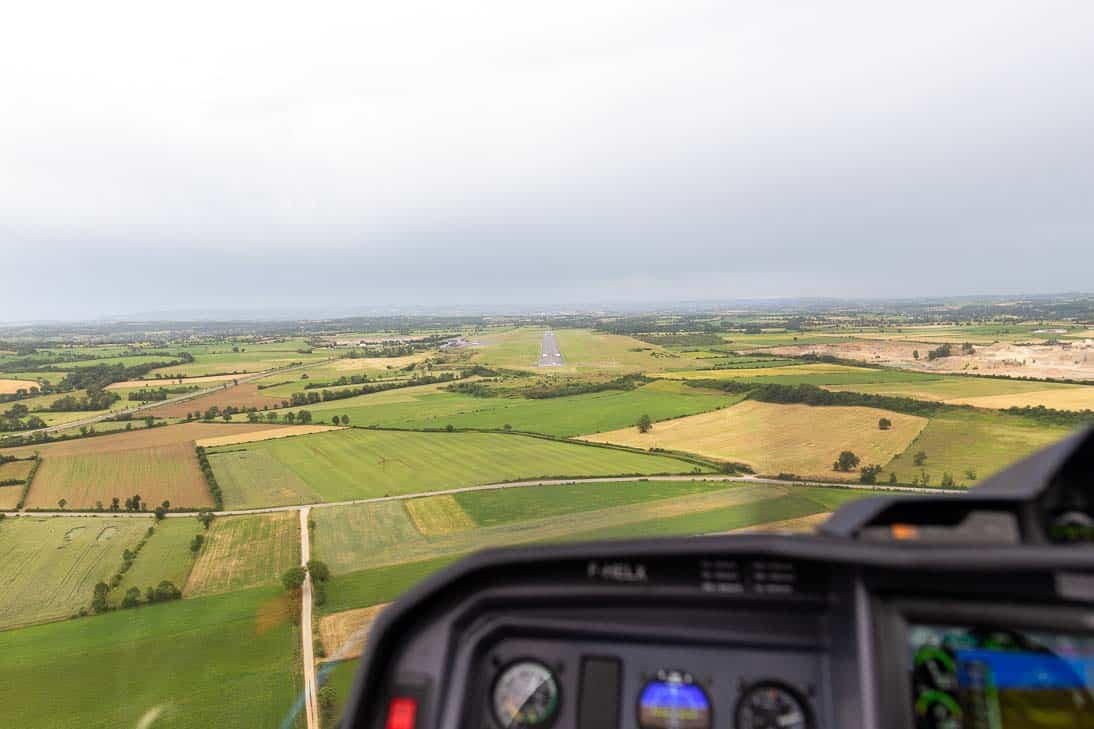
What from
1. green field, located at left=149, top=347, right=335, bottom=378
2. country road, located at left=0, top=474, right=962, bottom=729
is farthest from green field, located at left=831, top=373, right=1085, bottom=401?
green field, located at left=149, top=347, right=335, bottom=378

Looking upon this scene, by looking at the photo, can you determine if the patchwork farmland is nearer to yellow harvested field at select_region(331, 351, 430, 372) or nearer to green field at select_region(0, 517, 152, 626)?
green field at select_region(0, 517, 152, 626)

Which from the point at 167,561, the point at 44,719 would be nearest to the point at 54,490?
the point at 167,561

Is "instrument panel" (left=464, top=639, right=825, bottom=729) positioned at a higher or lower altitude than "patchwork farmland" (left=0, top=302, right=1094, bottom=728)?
higher

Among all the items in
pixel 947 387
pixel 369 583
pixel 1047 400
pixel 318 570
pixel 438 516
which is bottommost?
pixel 438 516

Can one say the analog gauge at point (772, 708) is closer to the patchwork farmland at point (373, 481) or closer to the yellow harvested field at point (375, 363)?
the patchwork farmland at point (373, 481)

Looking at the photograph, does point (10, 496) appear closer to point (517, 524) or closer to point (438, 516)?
point (438, 516)

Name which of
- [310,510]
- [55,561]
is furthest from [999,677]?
[55,561]
